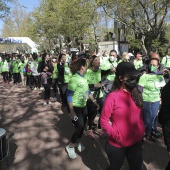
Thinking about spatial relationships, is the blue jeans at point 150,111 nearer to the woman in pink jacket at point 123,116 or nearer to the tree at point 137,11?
the woman in pink jacket at point 123,116

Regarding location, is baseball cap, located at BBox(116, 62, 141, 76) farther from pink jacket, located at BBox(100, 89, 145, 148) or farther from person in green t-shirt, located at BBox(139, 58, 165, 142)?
person in green t-shirt, located at BBox(139, 58, 165, 142)

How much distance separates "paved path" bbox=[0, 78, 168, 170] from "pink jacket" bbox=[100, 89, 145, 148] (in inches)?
57.0

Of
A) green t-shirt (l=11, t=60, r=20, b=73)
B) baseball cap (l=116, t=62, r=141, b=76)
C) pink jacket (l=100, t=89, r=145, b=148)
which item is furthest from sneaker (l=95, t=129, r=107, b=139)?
green t-shirt (l=11, t=60, r=20, b=73)

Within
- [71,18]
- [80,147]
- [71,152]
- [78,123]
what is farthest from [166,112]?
[71,18]

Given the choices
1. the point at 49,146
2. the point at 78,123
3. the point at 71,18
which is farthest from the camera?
the point at 71,18

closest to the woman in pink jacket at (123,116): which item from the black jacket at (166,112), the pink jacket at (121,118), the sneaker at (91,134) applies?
the pink jacket at (121,118)

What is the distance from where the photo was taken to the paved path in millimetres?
4098

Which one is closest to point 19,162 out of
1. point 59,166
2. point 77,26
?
point 59,166

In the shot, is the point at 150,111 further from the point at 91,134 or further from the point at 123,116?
the point at 123,116

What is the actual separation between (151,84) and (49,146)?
7.83 feet

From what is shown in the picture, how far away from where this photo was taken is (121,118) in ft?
8.60

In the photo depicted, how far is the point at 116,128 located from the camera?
8.61ft

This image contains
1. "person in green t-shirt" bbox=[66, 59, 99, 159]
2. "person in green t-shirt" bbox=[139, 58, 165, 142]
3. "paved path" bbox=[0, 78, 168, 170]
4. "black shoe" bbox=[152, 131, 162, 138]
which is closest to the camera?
"paved path" bbox=[0, 78, 168, 170]

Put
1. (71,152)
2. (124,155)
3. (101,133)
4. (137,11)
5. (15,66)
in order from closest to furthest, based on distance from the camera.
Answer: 1. (124,155)
2. (71,152)
3. (101,133)
4. (15,66)
5. (137,11)
